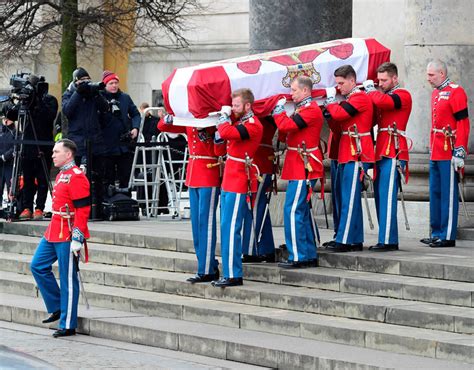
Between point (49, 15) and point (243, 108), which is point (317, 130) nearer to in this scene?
point (243, 108)

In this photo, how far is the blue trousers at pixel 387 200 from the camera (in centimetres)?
1418

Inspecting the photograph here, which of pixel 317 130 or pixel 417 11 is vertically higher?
pixel 417 11

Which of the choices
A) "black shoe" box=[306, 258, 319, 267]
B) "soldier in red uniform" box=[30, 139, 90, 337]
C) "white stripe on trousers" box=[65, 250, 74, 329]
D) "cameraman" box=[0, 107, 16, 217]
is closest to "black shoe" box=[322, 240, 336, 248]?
"black shoe" box=[306, 258, 319, 267]

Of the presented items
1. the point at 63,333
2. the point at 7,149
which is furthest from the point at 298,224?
the point at 7,149

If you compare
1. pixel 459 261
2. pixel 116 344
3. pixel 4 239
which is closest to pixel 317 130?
pixel 459 261

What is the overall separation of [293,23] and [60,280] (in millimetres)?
5381

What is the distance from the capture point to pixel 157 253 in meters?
15.9

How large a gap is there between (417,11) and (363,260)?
3.46m

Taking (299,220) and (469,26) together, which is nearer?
(299,220)

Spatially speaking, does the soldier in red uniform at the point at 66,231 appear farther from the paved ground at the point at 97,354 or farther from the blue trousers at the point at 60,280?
the paved ground at the point at 97,354

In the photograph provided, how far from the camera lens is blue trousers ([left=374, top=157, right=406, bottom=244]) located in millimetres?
14180

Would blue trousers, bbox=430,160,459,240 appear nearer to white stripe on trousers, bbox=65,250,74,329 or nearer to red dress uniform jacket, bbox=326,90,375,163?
red dress uniform jacket, bbox=326,90,375,163

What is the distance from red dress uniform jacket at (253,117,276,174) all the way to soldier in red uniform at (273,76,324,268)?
473 mm

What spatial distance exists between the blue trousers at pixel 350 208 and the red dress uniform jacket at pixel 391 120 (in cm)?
31
